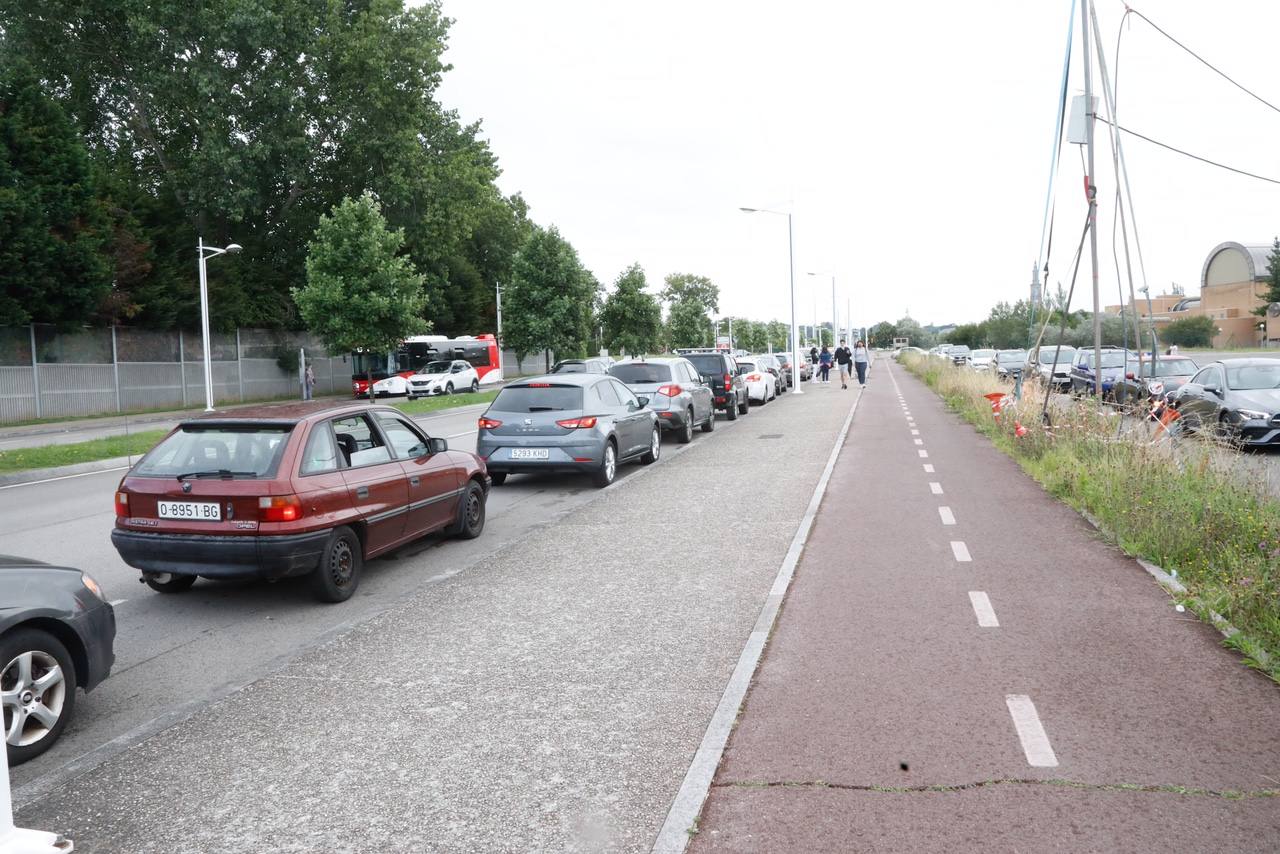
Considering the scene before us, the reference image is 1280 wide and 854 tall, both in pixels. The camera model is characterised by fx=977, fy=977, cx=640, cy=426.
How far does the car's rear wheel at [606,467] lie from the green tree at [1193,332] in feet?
244

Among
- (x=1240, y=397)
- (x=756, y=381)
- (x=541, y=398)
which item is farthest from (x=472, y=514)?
(x=756, y=381)

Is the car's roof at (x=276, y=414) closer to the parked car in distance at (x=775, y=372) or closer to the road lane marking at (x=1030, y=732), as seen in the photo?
the road lane marking at (x=1030, y=732)

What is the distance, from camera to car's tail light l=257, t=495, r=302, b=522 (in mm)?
6410

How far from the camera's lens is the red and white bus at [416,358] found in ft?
159

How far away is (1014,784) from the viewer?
381cm

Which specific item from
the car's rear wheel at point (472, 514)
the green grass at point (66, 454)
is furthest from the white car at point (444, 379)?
the car's rear wheel at point (472, 514)

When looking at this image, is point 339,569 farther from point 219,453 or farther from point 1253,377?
point 1253,377

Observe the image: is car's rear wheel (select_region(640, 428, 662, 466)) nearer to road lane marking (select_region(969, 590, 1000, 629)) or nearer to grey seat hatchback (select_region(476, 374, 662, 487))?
grey seat hatchback (select_region(476, 374, 662, 487))

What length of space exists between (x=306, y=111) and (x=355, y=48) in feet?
12.7

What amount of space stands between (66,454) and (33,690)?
1627 centimetres

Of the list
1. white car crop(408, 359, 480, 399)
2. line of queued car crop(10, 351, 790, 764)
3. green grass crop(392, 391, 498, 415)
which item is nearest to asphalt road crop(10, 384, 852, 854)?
line of queued car crop(10, 351, 790, 764)

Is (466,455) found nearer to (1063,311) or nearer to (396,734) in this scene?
(396,734)

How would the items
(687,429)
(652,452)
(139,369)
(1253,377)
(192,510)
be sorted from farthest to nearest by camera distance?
(139,369) → (687,429) → (1253,377) → (652,452) → (192,510)

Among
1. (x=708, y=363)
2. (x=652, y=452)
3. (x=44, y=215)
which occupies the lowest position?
(x=652, y=452)
